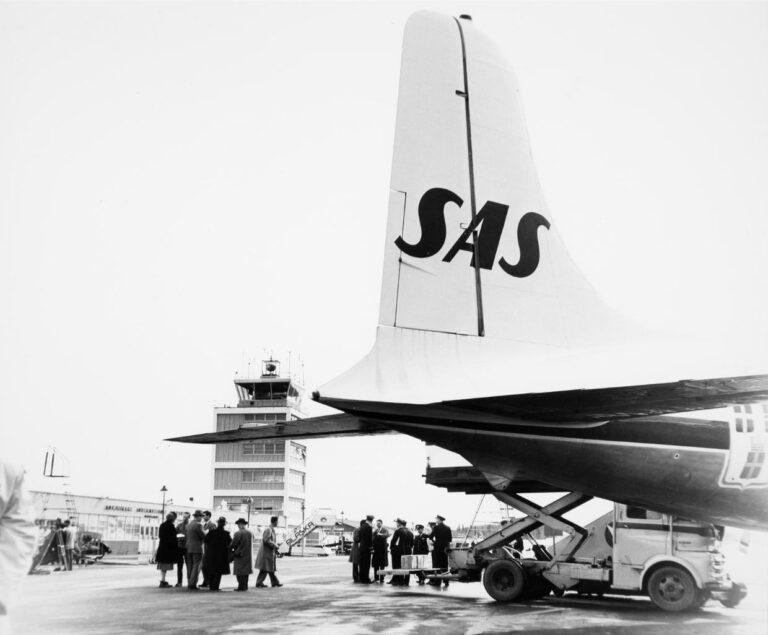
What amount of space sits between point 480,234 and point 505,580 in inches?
262

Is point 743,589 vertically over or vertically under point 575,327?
under

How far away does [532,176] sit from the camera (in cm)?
884

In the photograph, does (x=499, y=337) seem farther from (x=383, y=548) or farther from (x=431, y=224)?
(x=383, y=548)

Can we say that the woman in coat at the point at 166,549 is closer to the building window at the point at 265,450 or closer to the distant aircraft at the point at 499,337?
the distant aircraft at the point at 499,337

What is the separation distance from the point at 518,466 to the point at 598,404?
2.30 metres

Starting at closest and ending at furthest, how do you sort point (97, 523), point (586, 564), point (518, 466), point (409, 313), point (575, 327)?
point (409, 313)
point (518, 466)
point (575, 327)
point (586, 564)
point (97, 523)

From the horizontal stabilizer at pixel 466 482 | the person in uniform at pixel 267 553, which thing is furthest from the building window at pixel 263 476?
the horizontal stabilizer at pixel 466 482

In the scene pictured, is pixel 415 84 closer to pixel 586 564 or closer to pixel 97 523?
pixel 586 564

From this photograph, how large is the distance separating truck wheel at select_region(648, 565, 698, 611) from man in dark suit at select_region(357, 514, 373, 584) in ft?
25.2

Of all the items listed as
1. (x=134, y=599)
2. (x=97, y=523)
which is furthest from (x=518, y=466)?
(x=97, y=523)

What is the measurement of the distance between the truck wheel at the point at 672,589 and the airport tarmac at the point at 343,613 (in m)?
0.19

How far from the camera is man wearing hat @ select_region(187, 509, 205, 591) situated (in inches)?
567

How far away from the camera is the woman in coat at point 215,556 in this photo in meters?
14.3

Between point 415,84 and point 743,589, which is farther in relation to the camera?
point 743,589
